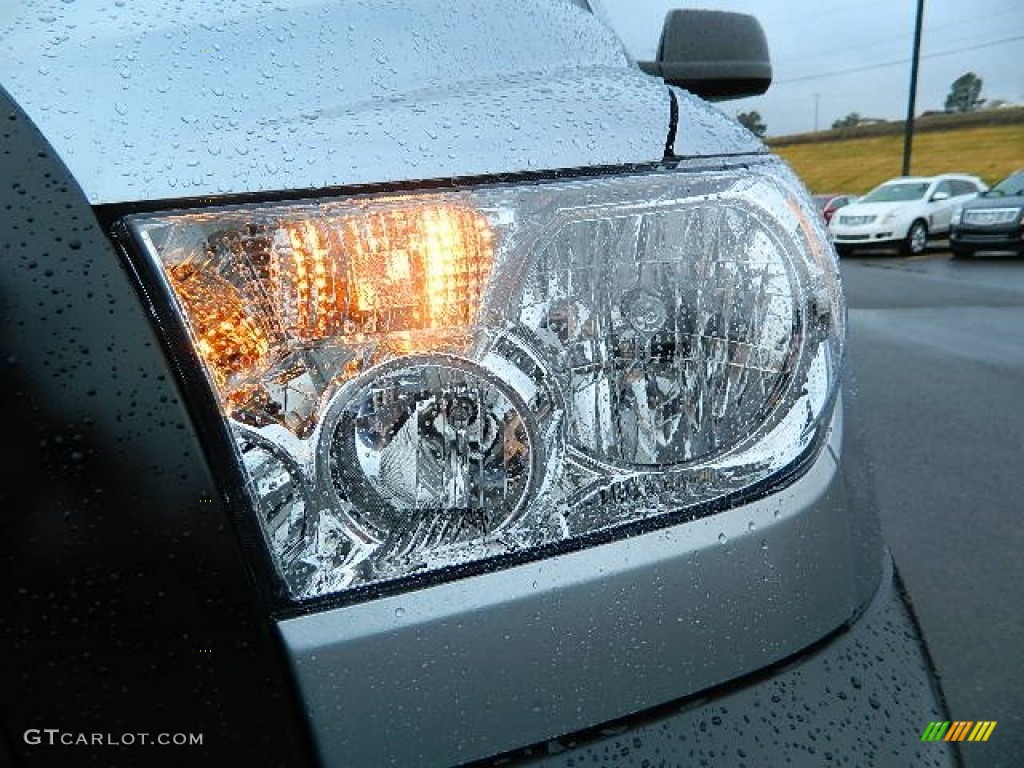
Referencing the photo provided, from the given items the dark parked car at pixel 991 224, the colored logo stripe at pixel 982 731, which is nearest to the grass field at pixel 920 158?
the dark parked car at pixel 991 224

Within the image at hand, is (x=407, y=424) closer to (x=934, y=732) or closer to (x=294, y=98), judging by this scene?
(x=294, y=98)

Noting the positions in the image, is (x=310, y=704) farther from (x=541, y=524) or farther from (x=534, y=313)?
(x=534, y=313)

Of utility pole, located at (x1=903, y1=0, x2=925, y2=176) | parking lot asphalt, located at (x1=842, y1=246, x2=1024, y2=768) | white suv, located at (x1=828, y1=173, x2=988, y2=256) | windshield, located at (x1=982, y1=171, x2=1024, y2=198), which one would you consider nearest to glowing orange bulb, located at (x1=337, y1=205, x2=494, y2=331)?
parking lot asphalt, located at (x1=842, y1=246, x2=1024, y2=768)

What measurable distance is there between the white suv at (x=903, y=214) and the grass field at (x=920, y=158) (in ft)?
41.5

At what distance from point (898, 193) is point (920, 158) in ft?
73.8

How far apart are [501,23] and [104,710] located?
0.88m

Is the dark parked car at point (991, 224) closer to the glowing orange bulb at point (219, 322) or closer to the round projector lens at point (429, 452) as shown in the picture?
the round projector lens at point (429, 452)

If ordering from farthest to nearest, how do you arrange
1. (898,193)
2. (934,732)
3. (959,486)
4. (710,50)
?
→ (898,193) → (959,486) → (710,50) → (934,732)

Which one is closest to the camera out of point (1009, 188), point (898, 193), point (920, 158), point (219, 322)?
point (219, 322)

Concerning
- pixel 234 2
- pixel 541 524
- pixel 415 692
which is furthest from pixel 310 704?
pixel 234 2

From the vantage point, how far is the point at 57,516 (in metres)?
0.64

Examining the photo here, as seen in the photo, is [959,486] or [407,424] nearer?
[407,424]

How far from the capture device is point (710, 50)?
1.74 m

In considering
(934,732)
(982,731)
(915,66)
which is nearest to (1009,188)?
(915,66)
